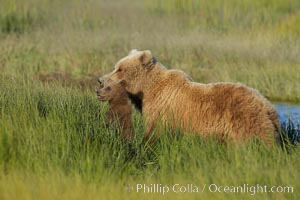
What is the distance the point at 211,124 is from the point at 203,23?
33.2 feet

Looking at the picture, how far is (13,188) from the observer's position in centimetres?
Result: 526

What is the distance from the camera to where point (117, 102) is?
700 cm

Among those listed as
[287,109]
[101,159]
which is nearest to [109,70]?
[287,109]

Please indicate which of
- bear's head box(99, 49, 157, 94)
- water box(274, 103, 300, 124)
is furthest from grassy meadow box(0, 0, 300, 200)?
water box(274, 103, 300, 124)

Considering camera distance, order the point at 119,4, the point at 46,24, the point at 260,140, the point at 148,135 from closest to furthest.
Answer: the point at 260,140 → the point at 148,135 → the point at 46,24 → the point at 119,4

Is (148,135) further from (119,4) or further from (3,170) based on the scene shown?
(119,4)

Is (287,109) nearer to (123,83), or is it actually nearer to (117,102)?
(123,83)

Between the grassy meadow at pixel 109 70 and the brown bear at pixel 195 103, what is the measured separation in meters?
0.18

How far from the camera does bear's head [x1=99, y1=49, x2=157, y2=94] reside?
7.10 meters

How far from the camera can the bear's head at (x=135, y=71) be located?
23.3 ft

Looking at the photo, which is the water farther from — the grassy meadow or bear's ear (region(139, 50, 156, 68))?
bear's ear (region(139, 50, 156, 68))

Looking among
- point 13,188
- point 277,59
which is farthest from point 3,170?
point 277,59

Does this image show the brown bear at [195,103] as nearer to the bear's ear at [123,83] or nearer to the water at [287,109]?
the bear's ear at [123,83]

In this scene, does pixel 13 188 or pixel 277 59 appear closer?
pixel 13 188
